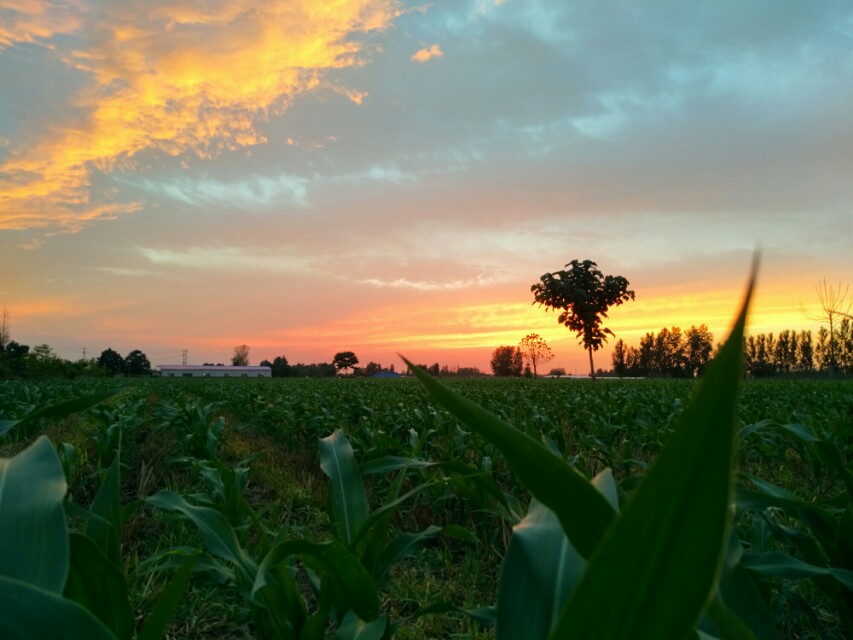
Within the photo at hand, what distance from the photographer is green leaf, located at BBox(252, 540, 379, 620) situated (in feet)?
3.48

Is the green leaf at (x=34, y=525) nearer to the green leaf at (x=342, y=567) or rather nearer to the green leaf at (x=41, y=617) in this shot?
the green leaf at (x=41, y=617)

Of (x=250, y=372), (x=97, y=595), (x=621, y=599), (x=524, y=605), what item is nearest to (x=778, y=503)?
(x=524, y=605)

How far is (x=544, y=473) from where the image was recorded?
565 millimetres

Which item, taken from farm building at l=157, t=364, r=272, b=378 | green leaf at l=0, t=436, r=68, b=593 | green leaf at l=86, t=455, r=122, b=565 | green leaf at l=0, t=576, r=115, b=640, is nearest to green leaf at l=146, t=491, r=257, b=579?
green leaf at l=86, t=455, r=122, b=565

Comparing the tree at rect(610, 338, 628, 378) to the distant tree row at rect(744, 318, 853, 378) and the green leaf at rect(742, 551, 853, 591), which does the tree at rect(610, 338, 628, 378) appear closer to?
the distant tree row at rect(744, 318, 853, 378)

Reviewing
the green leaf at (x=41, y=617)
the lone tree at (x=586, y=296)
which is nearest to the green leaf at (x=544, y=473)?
the green leaf at (x=41, y=617)

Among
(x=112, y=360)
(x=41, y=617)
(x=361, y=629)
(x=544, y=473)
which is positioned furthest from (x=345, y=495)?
(x=112, y=360)

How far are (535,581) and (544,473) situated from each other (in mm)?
300

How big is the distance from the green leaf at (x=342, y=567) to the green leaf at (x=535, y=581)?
39 cm

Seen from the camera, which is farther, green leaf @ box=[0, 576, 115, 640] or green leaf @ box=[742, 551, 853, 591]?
green leaf @ box=[742, 551, 853, 591]

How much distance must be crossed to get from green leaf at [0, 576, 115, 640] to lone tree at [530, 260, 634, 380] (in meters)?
31.4

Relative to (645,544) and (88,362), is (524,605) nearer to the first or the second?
(645,544)

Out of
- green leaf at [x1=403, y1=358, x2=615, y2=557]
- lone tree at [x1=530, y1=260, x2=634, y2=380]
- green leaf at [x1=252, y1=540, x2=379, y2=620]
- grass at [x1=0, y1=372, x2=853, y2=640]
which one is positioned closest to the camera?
green leaf at [x1=403, y1=358, x2=615, y2=557]

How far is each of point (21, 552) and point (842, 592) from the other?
194 cm
